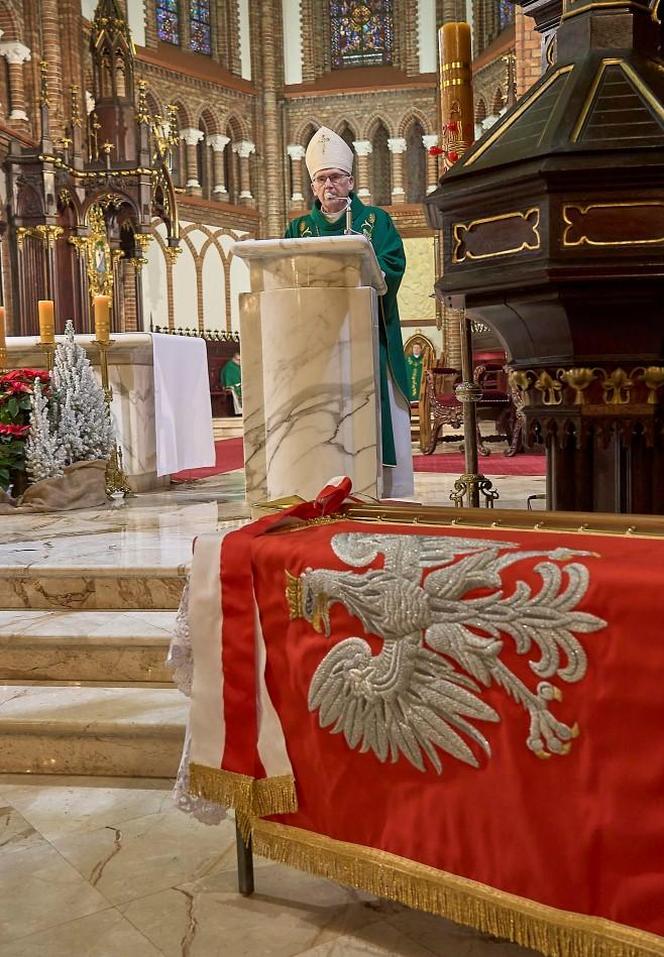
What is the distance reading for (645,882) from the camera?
145cm

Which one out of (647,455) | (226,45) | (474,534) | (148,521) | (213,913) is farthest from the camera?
(226,45)

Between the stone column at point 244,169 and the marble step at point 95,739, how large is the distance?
19.3m

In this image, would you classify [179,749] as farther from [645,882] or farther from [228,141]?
[228,141]

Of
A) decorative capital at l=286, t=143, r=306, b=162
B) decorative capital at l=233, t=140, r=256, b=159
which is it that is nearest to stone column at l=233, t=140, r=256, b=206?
decorative capital at l=233, t=140, r=256, b=159

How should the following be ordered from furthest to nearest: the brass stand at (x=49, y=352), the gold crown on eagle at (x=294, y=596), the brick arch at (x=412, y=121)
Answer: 1. the brick arch at (x=412, y=121)
2. the brass stand at (x=49, y=352)
3. the gold crown on eagle at (x=294, y=596)

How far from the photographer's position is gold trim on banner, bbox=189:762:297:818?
6.29 ft

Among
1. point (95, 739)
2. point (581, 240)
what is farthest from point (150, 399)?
point (581, 240)

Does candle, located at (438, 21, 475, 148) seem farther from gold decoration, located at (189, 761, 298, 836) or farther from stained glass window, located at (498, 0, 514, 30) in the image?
stained glass window, located at (498, 0, 514, 30)

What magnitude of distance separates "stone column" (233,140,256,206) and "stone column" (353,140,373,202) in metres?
2.31

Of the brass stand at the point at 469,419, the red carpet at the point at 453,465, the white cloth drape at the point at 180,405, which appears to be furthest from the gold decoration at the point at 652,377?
the red carpet at the point at 453,465

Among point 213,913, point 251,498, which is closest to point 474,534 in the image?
point 213,913

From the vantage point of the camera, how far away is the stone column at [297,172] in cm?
2167

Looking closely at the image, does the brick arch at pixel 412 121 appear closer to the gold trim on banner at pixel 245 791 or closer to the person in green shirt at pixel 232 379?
the person in green shirt at pixel 232 379

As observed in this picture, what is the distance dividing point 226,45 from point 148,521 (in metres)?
18.3
